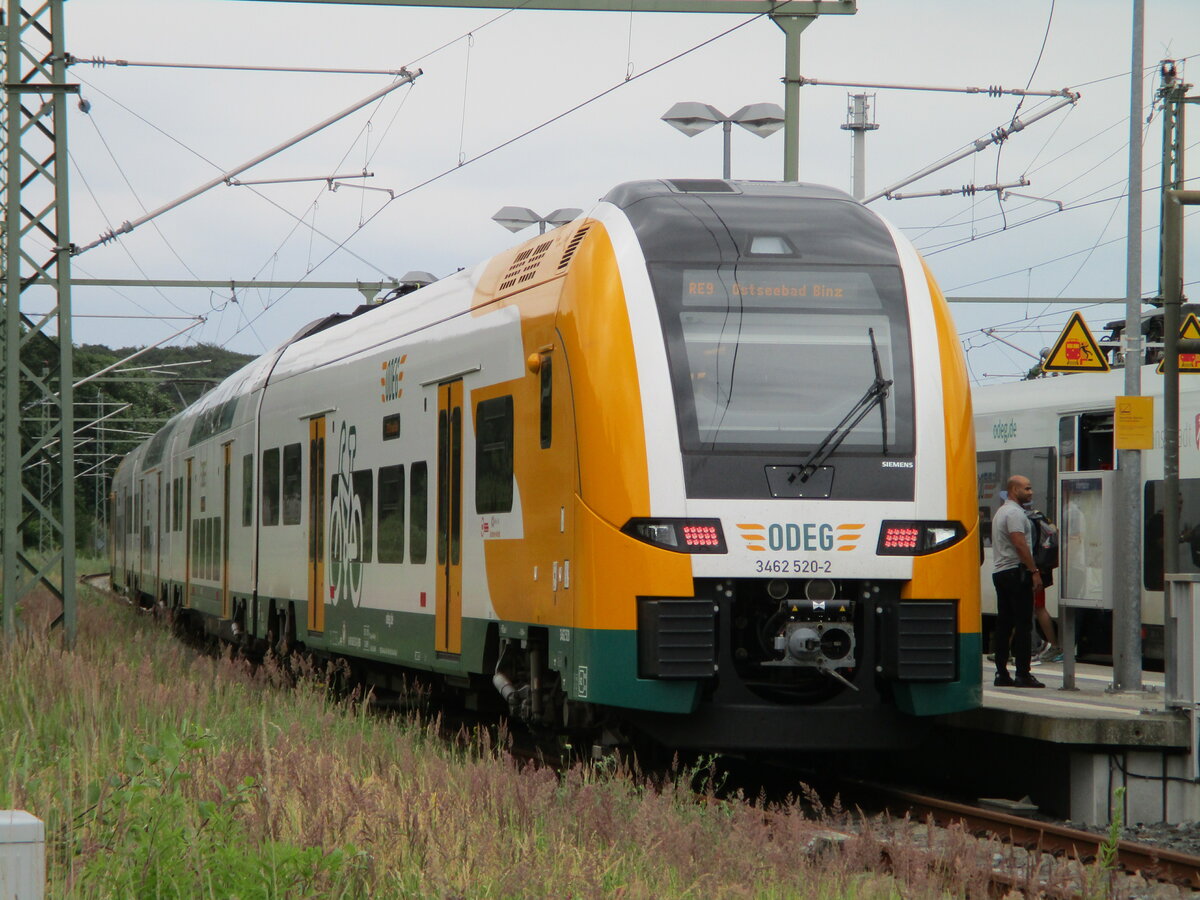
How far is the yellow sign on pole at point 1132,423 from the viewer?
12.4m

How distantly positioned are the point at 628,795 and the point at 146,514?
2558cm

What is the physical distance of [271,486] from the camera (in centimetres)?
1778

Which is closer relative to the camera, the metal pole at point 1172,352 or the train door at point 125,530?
the metal pole at point 1172,352

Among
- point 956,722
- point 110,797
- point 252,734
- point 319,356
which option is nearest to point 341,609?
point 319,356

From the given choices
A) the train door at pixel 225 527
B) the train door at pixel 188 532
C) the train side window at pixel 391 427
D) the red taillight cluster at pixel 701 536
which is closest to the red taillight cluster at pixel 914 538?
the red taillight cluster at pixel 701 536

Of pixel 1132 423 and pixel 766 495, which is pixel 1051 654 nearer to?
pixel 1132 423

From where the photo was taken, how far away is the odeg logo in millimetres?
19844

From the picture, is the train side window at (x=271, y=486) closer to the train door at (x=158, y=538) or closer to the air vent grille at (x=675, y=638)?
the air vent grille at (x=675, y=638)

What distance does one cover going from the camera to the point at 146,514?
32438 mm

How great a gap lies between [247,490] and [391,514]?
250 inches

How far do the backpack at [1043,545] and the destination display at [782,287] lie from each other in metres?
4.51

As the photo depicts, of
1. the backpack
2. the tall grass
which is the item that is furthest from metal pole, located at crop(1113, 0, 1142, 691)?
the tall grass

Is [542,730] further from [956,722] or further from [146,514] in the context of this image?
[146,514]

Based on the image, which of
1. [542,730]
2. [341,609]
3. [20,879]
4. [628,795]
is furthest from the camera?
[341,609]
